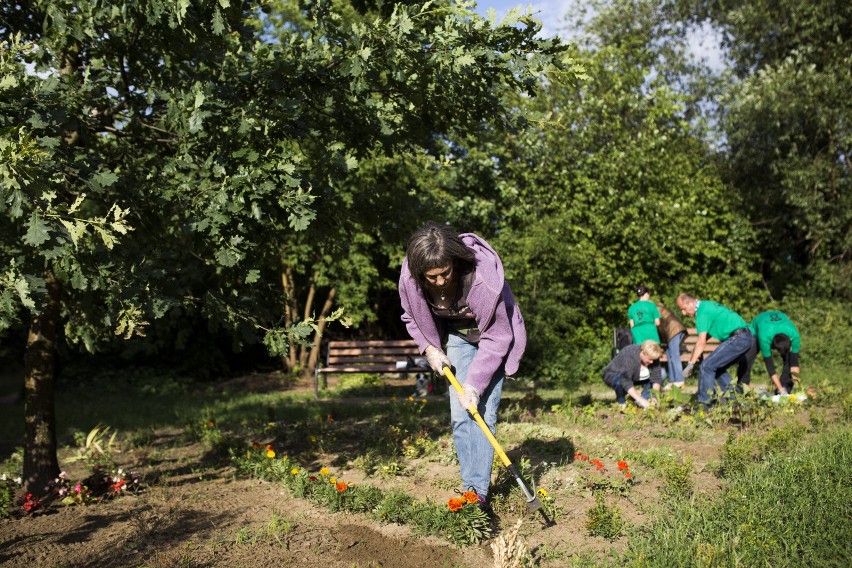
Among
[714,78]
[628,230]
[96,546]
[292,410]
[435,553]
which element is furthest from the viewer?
[714,78]

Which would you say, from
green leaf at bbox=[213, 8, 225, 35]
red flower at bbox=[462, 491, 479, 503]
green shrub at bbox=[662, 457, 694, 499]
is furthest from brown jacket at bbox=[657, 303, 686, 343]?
green leaf at bbox=[213, 8, 225, 35]

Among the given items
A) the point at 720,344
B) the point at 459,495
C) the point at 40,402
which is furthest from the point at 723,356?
the point at 40,402

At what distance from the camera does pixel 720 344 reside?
6996 millimetres

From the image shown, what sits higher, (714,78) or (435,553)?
(714,78)

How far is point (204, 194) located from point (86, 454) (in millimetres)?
2558

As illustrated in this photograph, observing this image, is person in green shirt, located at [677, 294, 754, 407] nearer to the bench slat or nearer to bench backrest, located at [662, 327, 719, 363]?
bench backrest, located at [662, 327, 719, 363]

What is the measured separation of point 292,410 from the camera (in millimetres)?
8523

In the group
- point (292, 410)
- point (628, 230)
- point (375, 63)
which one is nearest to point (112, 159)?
point (375, 63)

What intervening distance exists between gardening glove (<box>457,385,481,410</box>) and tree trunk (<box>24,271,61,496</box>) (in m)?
3.00

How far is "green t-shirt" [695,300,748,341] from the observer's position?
23.0ft

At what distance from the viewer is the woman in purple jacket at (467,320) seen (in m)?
3.55

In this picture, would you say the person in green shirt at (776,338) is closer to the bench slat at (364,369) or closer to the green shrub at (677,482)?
the green shrub at (677,482)

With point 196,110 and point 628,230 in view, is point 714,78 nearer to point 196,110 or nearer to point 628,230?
point 628,230

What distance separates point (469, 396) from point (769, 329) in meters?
5.23
